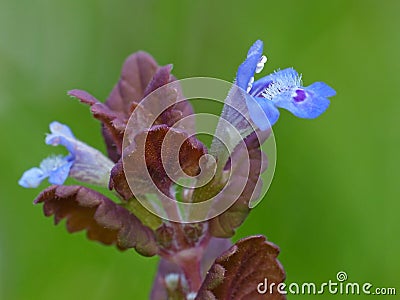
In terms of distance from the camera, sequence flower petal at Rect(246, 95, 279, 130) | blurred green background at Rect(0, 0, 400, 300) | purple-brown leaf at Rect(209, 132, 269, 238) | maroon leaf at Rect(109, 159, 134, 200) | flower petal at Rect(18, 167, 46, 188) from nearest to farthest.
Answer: flower petal at Rect(246, 95, 279, 130) → maroon leaf at Rect(109, 159, 134, 200) → purple-brown leaf at Rect(209, 132, 269, 238) → flower petal at Rect(18, 167, 46, 188) → blurred green background at Rect(0, 0, 400, 300)

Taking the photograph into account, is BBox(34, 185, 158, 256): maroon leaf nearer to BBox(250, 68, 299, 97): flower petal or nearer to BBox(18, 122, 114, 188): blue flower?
BBox(18, 122, 114, 188): blue flower

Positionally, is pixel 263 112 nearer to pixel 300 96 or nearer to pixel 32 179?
pixel 300 96

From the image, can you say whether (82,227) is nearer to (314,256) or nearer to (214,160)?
(214,160)

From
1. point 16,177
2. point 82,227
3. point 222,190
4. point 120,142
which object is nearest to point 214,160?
point 222,190

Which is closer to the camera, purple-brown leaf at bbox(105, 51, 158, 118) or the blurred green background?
purple-brown leaf at bbox(105, 51, 158, 118)

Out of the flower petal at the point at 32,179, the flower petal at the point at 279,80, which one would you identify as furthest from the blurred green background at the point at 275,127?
the flower petal at the point at 279,80

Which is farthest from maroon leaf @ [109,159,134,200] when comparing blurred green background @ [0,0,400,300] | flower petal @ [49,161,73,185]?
blurred green background @ [0,0,400,300]
